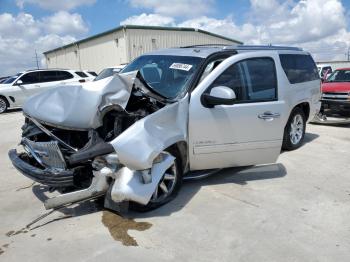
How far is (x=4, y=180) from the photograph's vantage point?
5668 millimetres

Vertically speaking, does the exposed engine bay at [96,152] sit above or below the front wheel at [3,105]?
above

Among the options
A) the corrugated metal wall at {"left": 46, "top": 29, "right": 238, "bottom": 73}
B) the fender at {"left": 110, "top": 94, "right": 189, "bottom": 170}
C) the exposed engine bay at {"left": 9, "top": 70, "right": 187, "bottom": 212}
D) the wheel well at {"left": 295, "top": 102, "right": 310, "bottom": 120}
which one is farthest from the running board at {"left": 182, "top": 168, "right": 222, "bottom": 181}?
the corrugated metal wall at {"left": 46, "top": 29, "right": 238, "bottom": 73}

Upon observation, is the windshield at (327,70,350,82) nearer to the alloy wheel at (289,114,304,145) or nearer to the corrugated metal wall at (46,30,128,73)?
the alloy wheel at (289,114,304,145)

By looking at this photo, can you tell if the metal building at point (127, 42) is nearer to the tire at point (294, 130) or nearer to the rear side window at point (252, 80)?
the tire at point (294, 130)

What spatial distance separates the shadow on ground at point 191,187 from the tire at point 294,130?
3.68 feet

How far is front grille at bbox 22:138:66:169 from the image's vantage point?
161 inches

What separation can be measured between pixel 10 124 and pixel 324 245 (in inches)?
415

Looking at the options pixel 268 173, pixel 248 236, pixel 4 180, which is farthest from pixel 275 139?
pixel 4 180

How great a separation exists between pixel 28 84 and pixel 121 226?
14.0 meters

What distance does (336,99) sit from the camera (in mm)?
10531

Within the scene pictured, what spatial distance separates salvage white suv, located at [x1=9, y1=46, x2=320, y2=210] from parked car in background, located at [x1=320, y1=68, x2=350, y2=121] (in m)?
5.59

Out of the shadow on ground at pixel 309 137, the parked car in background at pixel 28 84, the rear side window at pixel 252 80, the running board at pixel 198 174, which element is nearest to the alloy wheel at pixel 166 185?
the running board at pixel 198 174

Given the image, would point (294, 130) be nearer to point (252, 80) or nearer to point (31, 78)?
point (252, 80)

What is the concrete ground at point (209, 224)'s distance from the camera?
342cm
